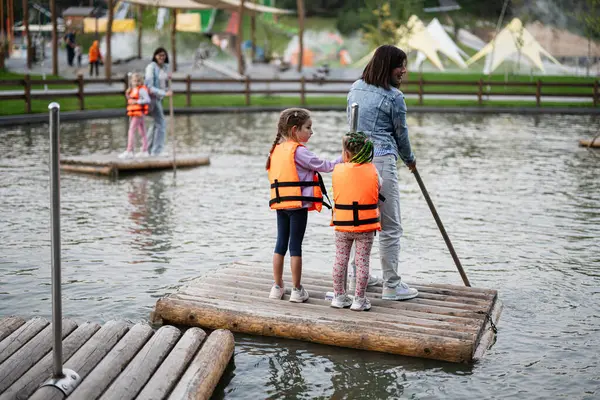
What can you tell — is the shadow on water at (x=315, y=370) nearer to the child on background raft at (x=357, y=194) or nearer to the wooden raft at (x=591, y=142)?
the child on background raft at (x=357, y=194)

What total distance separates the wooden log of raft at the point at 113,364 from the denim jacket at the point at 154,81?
30.2 ft

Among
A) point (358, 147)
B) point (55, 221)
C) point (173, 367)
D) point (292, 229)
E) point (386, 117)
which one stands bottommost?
point (173, 367)

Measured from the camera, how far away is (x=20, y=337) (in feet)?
17.4

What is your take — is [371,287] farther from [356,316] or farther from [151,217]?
[151,217]

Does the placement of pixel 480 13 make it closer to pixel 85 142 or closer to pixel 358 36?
pixel 358 36

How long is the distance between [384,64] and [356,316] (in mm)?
1731

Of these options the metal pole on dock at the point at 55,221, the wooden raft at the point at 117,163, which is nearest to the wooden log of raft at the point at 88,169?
the wooden raft at the point at 117,163

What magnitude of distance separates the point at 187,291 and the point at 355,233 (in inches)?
54.5

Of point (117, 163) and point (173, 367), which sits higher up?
point (173, 367)

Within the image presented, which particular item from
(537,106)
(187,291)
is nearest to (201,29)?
(537,106)

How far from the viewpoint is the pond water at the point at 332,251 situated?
5539mm

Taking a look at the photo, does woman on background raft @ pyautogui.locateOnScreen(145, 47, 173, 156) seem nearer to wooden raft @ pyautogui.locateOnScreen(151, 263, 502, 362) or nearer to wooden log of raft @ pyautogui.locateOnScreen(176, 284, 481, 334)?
wooden log of raft @ pyautogui.locateOnScreen(176, 284, 481, 334)

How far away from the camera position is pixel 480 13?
7294 centimetres

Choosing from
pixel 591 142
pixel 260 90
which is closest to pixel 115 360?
pixel 591 142
